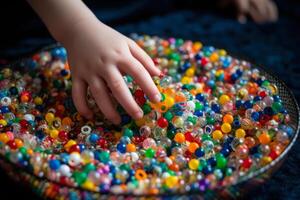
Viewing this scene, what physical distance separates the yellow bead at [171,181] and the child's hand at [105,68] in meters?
0.13

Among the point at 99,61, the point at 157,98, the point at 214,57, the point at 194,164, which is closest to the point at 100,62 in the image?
the point at 99,61

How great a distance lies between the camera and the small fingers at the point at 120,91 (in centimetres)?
69

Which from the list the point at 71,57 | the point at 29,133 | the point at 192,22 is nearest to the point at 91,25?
the point at 71,57

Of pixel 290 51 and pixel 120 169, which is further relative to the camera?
pixel 290 51

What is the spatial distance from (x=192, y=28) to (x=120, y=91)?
58 cm

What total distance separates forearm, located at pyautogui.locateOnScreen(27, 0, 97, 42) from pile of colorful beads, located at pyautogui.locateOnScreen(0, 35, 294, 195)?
113 mm

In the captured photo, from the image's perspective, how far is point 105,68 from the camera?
2.30ft

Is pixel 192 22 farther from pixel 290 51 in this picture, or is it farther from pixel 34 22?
pixel 34 22

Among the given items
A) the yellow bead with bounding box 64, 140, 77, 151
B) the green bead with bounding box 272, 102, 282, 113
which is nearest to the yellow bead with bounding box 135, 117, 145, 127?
the yellow bead with bounding box 64, 140, 77, 151

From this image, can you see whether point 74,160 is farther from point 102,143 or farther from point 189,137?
point 189,137

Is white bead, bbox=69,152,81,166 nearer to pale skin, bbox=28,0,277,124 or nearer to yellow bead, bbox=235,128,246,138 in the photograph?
pale skin, bbox=28,0,277,124

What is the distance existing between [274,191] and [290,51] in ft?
1.66

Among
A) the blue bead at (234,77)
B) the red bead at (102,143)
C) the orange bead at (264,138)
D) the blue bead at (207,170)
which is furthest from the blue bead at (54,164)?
the blue bead at (234,77)

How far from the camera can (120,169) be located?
65cm
